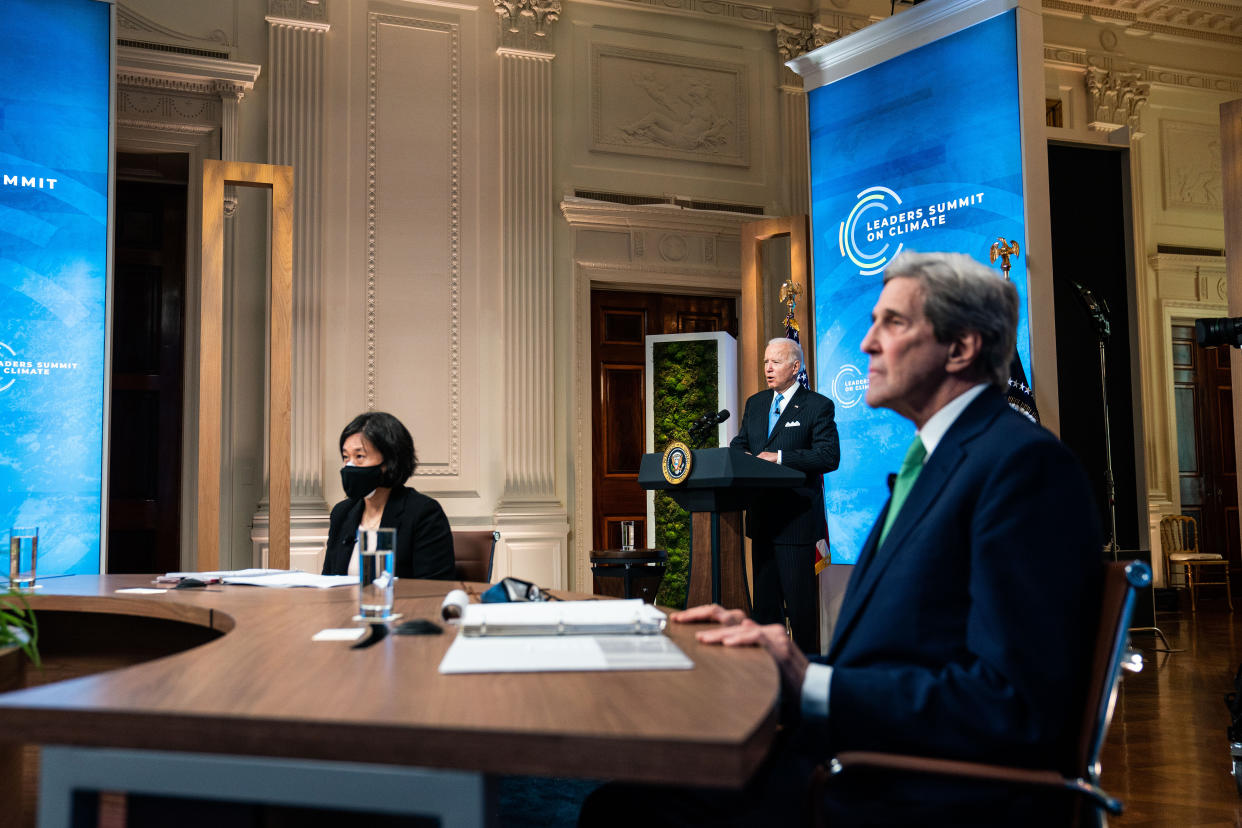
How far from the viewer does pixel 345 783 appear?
938 millimetres

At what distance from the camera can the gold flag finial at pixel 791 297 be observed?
5719 millimetres

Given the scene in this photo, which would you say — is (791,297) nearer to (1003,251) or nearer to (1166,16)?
(1003,251)

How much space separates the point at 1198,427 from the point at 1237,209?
19.4 feet

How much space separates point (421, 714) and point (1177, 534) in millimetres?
9243

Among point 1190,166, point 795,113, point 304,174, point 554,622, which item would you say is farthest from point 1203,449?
point 554,622

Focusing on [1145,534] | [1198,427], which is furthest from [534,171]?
[1198,427]

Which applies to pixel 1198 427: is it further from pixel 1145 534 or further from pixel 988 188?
pixel 988 188

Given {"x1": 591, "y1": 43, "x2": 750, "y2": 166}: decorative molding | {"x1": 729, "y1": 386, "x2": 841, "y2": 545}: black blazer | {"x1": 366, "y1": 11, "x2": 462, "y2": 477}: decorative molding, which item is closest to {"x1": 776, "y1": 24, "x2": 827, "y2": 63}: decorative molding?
{"x1": 591, "y1": 43, "x2": 750, "y2": 166}: decorative molding

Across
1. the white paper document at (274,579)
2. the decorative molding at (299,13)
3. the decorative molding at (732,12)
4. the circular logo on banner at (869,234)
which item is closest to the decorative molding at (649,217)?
the circular logo on banner at (869,234)

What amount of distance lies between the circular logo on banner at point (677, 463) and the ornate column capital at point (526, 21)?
403 centimetres

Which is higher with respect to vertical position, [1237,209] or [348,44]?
[348,44]

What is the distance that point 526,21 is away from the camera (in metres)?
6.86

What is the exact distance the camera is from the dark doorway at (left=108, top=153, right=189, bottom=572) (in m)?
6.31

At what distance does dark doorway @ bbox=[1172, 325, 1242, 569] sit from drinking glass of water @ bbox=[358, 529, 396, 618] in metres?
9.15
